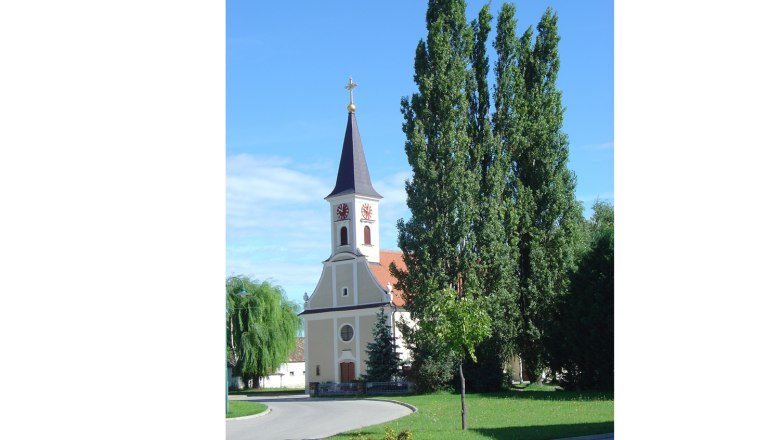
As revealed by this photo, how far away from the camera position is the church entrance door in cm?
2512

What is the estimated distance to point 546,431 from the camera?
9500mm

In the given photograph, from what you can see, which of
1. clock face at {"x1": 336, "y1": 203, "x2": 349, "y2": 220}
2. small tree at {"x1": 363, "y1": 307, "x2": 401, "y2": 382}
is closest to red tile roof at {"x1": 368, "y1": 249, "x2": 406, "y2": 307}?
clock face at {"x1": 336, "y1": 203, "x2": 349, "y2": 220}

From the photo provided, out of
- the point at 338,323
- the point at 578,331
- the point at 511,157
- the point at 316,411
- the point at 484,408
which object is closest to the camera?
the point at 484,408

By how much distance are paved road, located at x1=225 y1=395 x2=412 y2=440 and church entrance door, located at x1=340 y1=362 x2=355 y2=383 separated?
6.98 m

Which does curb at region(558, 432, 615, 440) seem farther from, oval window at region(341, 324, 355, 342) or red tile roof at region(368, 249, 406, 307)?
oval window at region(341, 324, 355, 342)

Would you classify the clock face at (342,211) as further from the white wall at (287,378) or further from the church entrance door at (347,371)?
the white wall at (287,378)

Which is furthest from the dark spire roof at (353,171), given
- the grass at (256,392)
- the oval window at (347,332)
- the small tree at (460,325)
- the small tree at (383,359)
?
the small tree at (460,325)

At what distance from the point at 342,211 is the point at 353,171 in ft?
4.44

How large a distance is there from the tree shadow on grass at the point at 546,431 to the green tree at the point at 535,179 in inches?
333
